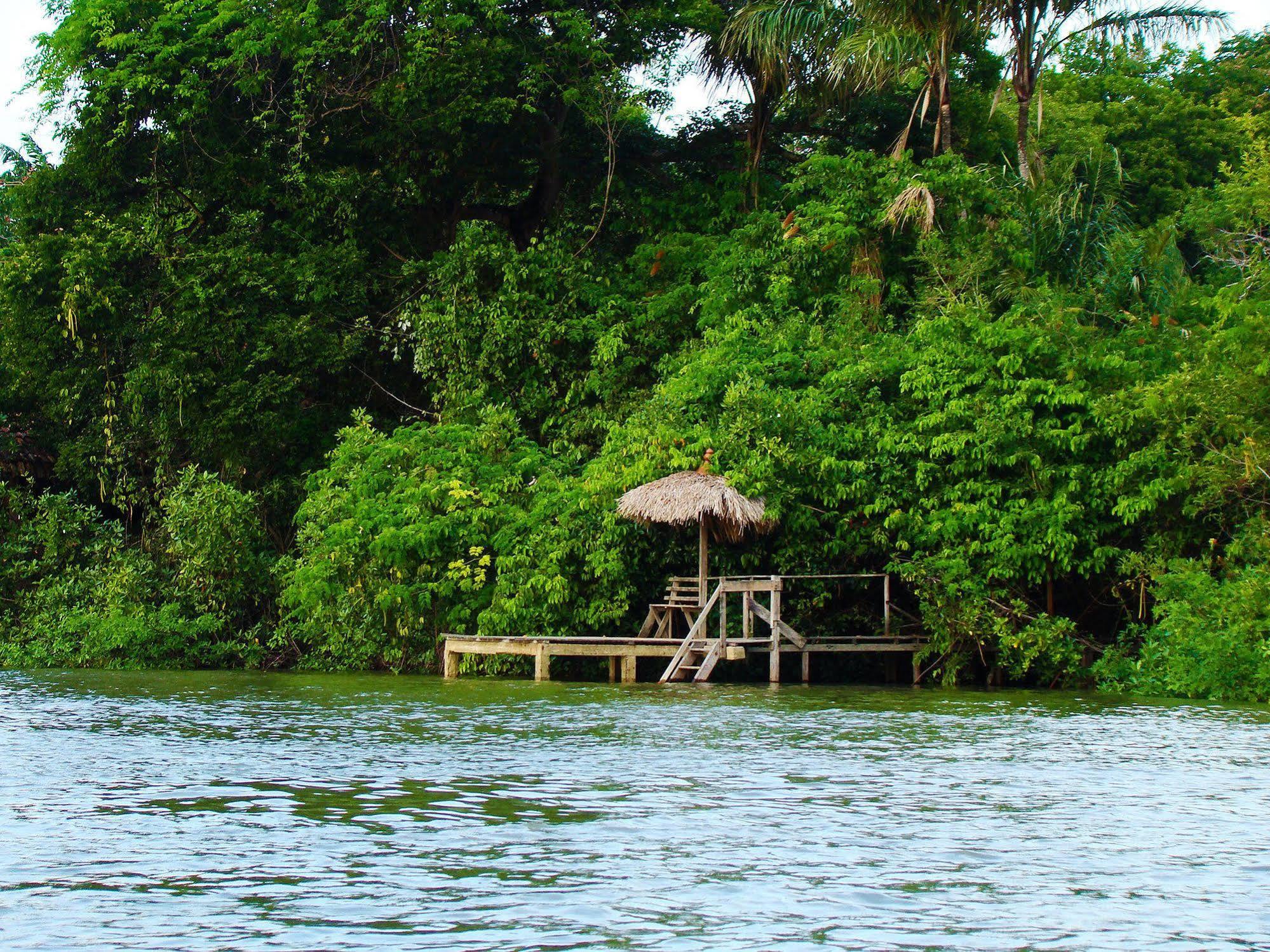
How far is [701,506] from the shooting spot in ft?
64.2

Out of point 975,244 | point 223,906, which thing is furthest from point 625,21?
point 223,906

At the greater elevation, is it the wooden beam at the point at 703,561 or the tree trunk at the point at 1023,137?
the tree trunk at the point at 1023,137

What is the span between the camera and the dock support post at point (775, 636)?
20000 millimetres

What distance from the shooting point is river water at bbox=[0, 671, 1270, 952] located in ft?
19.4

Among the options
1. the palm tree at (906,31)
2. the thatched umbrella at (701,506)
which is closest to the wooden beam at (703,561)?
the thatched umbrella at (701,506)

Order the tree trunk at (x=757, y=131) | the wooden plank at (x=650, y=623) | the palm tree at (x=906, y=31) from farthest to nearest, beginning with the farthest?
the tree trunk at (x=757, y=131) < the palm tree at (x=906, y=31) < the wooden plank at (x=650, y=623)

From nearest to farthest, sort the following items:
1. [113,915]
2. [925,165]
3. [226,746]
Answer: [113,915] → [226,746] → [925,165]

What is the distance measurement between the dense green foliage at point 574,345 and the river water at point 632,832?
524 cm

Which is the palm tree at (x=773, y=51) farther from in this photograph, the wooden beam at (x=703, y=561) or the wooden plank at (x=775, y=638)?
the wooden plank at (x=775, y=638)

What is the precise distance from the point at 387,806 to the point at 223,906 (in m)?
2.73

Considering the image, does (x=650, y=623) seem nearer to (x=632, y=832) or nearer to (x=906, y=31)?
(x=906, y=31)

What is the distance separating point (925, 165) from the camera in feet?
82.9

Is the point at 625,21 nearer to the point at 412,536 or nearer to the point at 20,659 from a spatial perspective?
the point at 412,536

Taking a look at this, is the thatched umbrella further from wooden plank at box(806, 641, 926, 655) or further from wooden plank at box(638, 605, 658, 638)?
wooden plank at box(806, 641, 926, 655)
